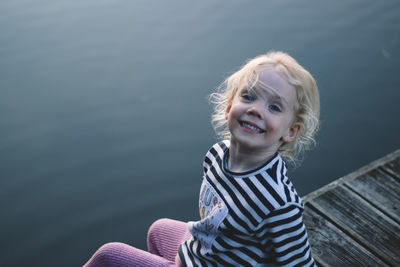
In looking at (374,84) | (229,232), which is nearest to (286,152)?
(229,232)

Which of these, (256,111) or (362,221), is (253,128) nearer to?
(256,111)

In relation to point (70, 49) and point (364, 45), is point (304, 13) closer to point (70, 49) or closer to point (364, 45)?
point (364, 45)

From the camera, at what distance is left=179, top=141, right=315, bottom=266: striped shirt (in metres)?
1.30

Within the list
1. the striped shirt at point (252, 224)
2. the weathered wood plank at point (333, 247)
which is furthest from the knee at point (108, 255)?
the weathered wood plank at point (333, 247)

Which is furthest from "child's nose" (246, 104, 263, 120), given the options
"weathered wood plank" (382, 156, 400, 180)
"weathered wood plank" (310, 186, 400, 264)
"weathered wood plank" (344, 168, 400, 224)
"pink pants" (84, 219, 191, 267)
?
"weathered wood plank" (382, 156, 400, 180)

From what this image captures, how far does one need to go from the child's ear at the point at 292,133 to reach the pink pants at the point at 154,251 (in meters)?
0.52

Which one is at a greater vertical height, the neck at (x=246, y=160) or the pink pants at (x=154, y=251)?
the neck at (x=246, y=160)

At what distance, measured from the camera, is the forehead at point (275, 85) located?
1.38 m

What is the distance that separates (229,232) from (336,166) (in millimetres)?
2231

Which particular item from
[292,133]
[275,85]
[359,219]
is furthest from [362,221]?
[275,85]

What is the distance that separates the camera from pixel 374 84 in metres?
4.01

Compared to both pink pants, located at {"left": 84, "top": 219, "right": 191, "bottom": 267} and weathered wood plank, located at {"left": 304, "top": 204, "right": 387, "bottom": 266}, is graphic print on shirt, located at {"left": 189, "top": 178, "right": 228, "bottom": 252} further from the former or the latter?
weathered wood plank, located at {"left": 304, "top": 204, "right": 387, "bottom": 266}

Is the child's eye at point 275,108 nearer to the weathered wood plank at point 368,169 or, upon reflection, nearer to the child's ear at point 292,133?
the child's ear at point 292,133

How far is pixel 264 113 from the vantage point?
54.6 inches
